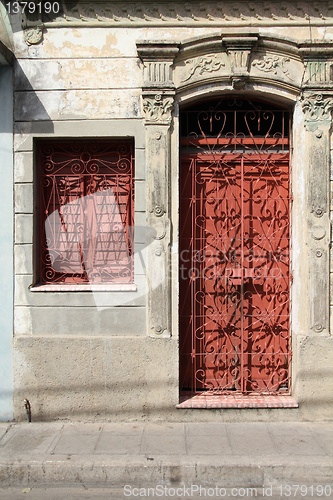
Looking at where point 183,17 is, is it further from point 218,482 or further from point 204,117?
point 218,482

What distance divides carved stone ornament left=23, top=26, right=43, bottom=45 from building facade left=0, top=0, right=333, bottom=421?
0.02m

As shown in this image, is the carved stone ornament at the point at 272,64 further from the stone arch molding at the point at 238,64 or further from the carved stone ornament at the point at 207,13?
the carved stone ornament at the point at 207,13

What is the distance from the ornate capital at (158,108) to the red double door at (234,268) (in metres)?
0.56

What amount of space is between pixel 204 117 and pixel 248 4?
1.31 metres

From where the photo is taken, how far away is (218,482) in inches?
165

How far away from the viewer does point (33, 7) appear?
518cm

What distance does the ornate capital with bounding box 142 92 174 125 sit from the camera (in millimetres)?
5156

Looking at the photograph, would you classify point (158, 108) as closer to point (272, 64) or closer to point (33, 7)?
point (272, 64)

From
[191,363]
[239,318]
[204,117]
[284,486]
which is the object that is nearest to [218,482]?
[284,486]

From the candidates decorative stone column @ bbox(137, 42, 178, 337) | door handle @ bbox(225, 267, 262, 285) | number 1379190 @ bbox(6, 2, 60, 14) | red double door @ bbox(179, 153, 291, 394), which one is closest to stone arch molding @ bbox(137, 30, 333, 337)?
decorative stone column @ bbox(137, 42, 178, 337)

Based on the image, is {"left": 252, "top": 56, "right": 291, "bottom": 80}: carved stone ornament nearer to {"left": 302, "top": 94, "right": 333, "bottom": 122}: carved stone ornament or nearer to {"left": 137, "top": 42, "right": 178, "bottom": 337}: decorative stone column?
{"left": 302, "top": 94, "right": 333, "bottom": 122}: carved stone ornament

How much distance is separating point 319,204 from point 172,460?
312cm

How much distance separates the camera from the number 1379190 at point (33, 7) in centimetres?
518

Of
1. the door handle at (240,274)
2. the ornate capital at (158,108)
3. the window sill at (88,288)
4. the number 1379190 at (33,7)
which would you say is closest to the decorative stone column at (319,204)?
the door handle at (240,274)
